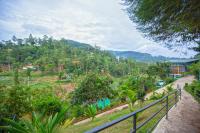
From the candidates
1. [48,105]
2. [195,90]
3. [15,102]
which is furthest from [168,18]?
[48,105]

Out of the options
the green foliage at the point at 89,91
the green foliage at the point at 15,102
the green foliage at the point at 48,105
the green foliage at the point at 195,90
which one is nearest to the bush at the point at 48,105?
the green foliage at the point at 48,105

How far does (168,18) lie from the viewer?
601 cm

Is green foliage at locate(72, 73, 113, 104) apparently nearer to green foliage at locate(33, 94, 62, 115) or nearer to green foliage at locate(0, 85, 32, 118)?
green foliage at locate(33, 94, 62, 115)

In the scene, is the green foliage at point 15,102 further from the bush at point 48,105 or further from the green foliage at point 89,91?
the green foliage at point 89,91

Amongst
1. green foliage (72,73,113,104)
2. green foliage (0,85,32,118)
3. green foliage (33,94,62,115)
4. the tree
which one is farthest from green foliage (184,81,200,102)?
green foliage (0,85,32,118)

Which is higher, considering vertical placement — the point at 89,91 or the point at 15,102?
the point at 15,102

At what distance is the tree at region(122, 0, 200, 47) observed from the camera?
5.29 m

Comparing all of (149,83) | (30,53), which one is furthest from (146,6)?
(30,53)

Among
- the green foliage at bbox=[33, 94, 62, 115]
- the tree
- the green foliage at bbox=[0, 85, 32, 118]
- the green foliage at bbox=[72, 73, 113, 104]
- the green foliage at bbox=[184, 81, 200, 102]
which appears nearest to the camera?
the tree

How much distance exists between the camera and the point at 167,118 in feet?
23.2

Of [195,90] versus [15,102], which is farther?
[195,90]

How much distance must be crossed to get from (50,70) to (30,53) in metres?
11.8

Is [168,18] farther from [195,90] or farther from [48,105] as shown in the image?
[48,105]

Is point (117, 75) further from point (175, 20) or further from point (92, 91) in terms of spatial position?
point (175, 20)
